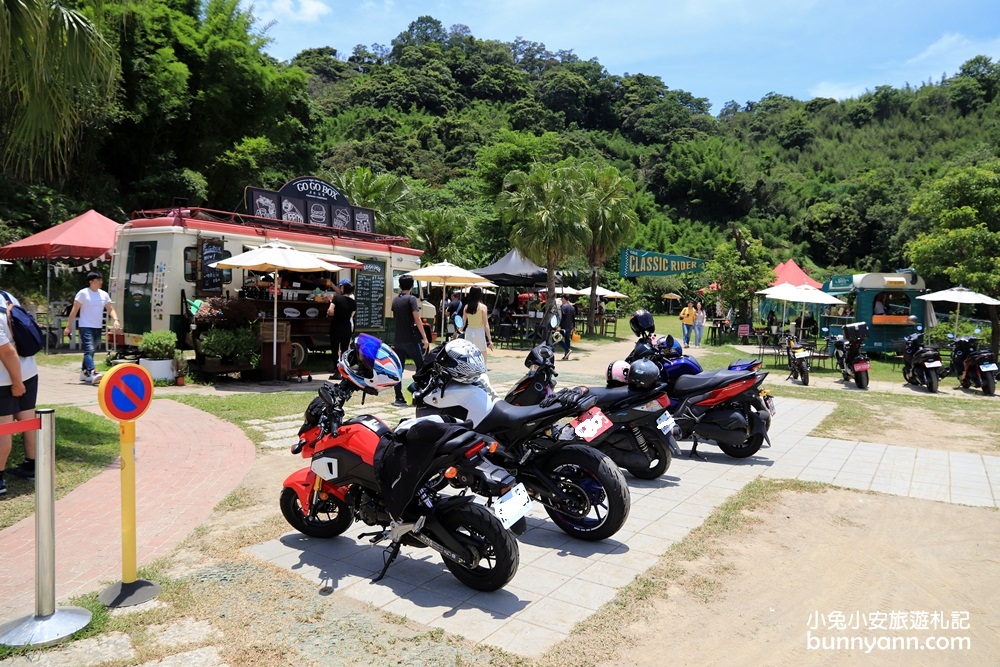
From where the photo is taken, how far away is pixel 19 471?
532cm

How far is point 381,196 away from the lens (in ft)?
96.3

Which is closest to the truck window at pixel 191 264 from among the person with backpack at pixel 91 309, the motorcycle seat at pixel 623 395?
the person with backpack at pixel 91 309

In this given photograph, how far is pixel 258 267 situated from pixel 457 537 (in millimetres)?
8362

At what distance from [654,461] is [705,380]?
1.13 meters

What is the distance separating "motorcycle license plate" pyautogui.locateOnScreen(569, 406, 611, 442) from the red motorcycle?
124 cm

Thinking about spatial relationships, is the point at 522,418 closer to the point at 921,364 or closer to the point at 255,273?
the point at 255,273

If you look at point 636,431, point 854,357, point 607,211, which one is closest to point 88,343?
point 636,431

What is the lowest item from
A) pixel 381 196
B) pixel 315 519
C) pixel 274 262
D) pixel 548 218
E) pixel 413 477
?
pixel 315 519

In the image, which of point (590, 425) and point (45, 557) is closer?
point (45, 557)

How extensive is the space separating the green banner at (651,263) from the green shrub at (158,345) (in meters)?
14.3

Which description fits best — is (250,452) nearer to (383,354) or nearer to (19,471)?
(19,471)

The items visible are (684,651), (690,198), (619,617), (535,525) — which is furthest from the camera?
(690,198)

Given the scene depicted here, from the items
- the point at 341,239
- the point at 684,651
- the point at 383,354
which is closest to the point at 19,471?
the point at 383,354

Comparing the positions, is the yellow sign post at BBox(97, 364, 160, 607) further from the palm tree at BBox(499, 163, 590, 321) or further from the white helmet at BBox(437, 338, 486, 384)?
the palm tree at BBox(499, 163, 590, 321)
